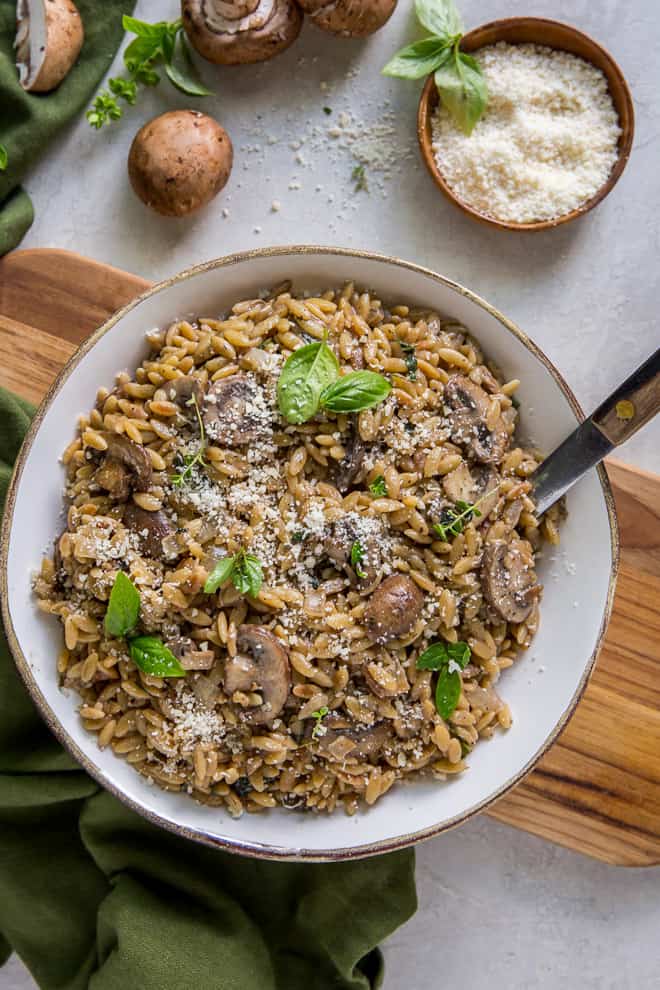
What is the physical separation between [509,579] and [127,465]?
1.41 meters

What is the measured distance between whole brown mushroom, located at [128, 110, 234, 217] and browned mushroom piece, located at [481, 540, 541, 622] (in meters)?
1.95

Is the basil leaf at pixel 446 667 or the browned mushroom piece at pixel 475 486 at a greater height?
the browned mushroom piece at pixel 475 486

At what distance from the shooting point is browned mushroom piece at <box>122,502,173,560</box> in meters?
3.23

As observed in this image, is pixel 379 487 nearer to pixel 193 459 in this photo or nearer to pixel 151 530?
pixel 193 459

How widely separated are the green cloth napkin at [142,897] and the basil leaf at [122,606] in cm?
92

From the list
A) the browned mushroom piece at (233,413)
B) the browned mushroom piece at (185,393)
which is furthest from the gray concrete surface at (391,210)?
the browned mushroom piece at (233,413)

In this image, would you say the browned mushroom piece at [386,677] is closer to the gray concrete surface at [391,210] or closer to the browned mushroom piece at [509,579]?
the browned mushroom piece at [509,579]

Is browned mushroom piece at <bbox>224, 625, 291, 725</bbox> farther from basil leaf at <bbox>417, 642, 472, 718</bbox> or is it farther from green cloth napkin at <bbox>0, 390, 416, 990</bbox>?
green cloth napkin at <bbox>0, 390, 416, 990</bbox>

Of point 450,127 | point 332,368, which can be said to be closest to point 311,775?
point 332,368

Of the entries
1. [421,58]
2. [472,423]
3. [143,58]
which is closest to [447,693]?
[472,423]

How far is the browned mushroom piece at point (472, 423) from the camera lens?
329 cm

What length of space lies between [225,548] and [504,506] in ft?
3.33

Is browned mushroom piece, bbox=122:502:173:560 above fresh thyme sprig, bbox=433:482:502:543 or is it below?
below

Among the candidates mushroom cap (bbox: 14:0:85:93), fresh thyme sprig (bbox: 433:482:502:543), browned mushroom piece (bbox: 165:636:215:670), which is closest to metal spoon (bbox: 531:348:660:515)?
fresh thyme sprig (bbox: 433:482:502:543)
